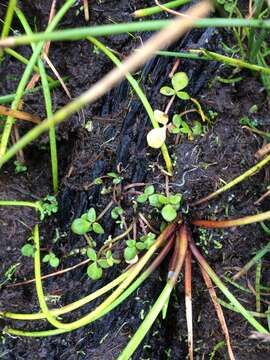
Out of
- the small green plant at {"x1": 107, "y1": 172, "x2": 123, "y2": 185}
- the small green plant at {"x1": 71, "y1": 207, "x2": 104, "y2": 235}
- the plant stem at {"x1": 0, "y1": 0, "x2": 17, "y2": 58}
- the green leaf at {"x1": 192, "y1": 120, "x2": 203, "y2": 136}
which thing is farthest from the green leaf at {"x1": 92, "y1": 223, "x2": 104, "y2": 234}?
the plant stem at {"x1": 0, "y1": 0, "x2": 17, "y2": 58}

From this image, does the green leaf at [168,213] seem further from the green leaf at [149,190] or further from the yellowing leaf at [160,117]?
the yellowing leaf at [160,117]

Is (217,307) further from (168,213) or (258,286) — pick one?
(168,213)

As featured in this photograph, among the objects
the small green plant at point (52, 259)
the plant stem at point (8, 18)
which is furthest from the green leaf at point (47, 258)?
the plant stem at point (8, 18)

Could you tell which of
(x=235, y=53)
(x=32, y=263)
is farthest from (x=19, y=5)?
(x=32, y=263)

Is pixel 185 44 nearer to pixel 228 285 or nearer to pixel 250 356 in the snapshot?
pixel 228 285

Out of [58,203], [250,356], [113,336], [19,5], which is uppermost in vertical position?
[19,5]

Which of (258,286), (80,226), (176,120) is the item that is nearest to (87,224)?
(80,226)
